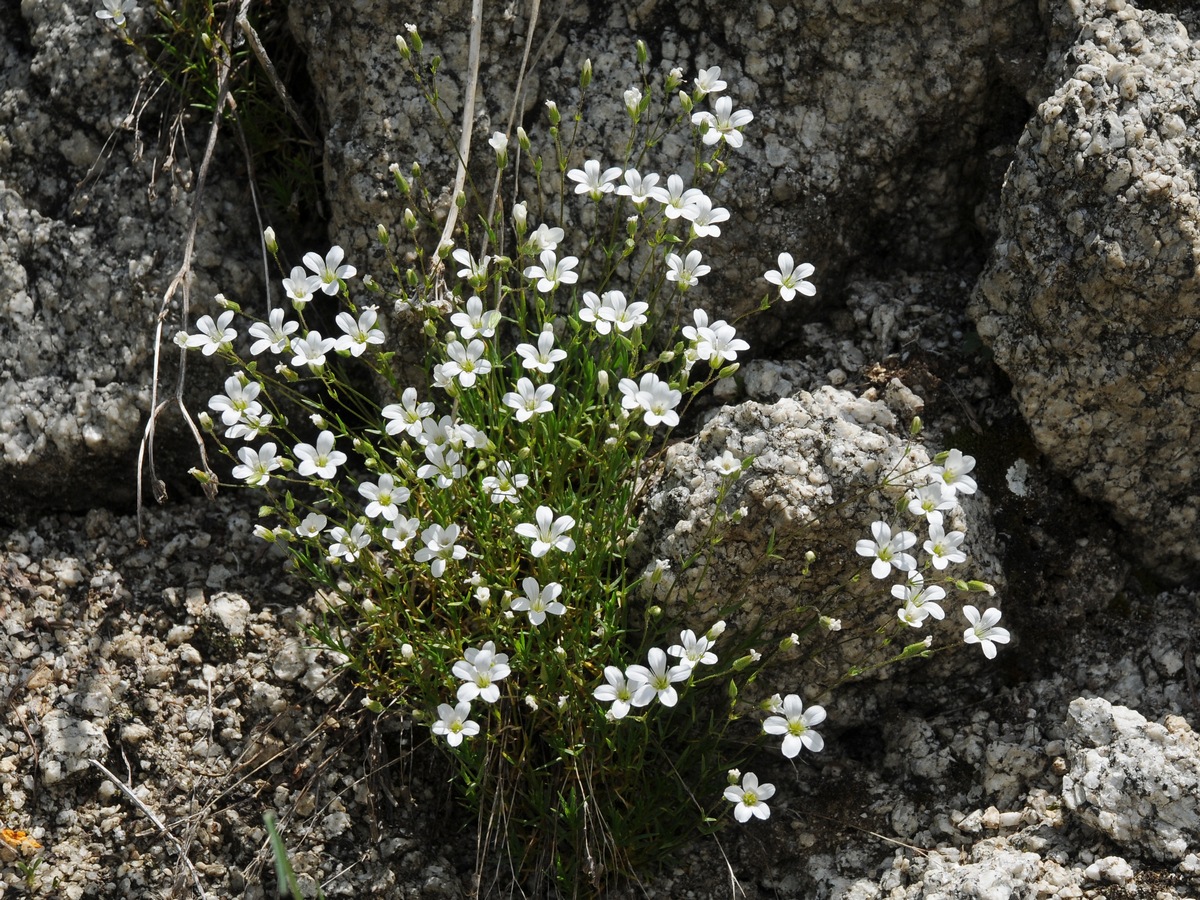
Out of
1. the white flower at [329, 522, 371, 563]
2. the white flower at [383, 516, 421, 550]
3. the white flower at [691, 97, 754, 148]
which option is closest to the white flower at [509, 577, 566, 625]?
the white flower at [383, 516, 421, 550]

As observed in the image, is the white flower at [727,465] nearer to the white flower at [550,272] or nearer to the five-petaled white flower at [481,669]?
the white flower at [550,272]

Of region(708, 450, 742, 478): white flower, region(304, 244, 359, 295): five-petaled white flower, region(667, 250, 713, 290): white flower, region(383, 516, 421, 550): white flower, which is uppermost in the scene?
region(667, 250, 713, 290): white flower

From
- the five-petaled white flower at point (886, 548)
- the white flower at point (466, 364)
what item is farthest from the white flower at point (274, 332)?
the five-petaled white flower at point (886, 548)

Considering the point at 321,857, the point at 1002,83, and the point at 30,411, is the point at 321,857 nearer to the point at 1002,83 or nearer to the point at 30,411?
the point at 30,411

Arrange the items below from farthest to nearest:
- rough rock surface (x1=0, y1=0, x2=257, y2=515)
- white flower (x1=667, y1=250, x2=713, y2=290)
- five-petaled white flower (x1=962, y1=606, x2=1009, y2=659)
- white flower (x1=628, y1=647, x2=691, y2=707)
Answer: rough rock surface (x1=0, y1=0, x2=257, y2=515)
white flower (x1=667, y1=250, x2=713, y2=290)
five-petaled white flower (x1=962, y1=606, x2=1009, y2=659)
white flower (x1=628, y1=647, x2=691, y2=707)

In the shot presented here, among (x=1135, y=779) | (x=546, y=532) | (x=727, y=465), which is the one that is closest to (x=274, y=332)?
(x=546, y=532)

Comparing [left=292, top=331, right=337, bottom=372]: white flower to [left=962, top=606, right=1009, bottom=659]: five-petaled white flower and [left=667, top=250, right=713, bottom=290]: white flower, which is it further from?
[left=962, top=606, right=1009, bottom=659]: five-petaled white flower
